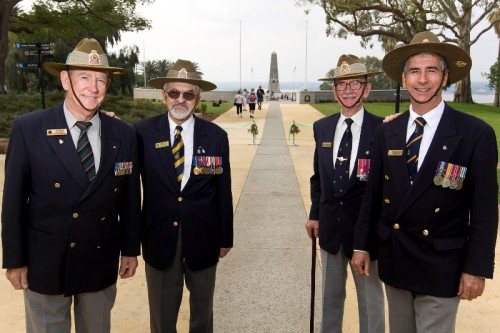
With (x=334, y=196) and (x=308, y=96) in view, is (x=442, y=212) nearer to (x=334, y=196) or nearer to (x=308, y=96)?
(x=334, y=196)

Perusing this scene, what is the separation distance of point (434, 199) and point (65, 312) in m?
2.37

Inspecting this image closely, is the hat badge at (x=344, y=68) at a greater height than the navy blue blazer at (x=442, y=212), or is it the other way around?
the hat badge at (x=344, y=68)

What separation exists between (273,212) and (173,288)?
4.50 metres

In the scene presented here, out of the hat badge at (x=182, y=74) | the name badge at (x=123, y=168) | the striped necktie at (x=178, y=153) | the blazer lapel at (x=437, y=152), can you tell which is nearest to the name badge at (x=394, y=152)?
the blazer lapel at (x=437, y=152)

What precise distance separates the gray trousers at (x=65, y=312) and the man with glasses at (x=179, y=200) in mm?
473

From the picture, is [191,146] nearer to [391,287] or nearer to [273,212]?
[391,287]

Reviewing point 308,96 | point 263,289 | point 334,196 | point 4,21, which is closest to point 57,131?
point 334,196

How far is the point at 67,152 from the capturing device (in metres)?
2.74

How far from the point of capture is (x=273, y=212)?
781 cm

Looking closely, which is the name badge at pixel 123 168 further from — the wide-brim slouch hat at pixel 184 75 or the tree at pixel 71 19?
the tree at pixel 71 19

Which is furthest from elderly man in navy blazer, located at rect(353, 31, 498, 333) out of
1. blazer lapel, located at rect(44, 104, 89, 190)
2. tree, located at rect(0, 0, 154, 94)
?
tree, located at rect(0, 0, 154, 94)

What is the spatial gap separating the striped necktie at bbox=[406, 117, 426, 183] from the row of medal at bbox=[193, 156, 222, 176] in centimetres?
140

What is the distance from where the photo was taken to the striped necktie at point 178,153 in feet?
11.1

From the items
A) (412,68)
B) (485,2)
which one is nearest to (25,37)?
(412,68)
